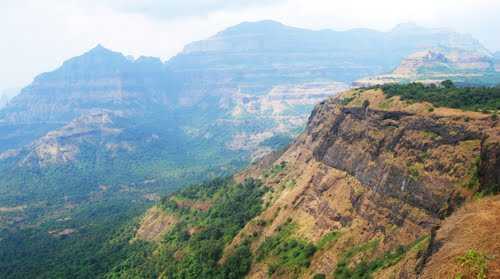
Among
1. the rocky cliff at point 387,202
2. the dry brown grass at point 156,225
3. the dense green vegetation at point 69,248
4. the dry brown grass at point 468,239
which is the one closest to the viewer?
the dry brown grass at point 468,239

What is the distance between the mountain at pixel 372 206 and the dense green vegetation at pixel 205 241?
0.37m

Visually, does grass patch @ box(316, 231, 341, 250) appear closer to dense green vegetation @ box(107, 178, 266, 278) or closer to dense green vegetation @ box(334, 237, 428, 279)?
dense green vegetation @ box(334, 237, 428, 279)

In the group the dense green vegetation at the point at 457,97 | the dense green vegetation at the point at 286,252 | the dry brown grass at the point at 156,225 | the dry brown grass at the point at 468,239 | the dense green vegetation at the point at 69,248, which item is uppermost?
the dense green vegetation at the point at 457,97

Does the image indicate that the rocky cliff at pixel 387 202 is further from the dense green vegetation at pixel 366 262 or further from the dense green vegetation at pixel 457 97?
the dense green vegetation at pixel 457 97

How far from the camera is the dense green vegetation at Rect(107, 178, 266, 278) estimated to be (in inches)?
3622

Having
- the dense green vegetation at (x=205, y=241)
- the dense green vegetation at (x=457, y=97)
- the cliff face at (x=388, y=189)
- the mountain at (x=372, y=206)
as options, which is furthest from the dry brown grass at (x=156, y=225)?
the dense green vegetation at (x=457, y=97)

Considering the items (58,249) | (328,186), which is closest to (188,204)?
(58,249)

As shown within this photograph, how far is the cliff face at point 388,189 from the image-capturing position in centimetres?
5031

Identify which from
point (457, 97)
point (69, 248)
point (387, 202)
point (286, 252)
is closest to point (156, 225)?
point (69, 248)

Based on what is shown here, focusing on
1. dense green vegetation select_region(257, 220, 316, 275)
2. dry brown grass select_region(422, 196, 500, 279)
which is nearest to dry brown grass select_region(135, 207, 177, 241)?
dense green vegetation select_region(257, 220, 316, 275)

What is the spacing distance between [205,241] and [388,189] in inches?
1959

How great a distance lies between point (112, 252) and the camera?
134875 mm

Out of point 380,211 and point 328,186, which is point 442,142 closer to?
point 380,211

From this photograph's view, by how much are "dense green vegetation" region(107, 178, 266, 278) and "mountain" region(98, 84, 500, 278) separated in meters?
0.37
